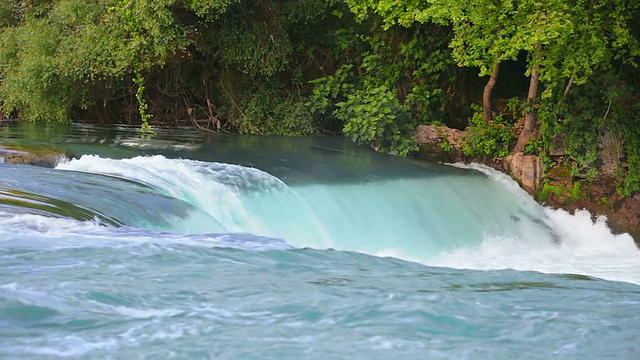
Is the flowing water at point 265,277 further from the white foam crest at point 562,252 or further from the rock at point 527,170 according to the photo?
the rock at point 527,170

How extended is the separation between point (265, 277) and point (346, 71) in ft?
35.8

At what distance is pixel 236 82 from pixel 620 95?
24.8 feet

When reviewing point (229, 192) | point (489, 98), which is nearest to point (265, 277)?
point (229, 192)

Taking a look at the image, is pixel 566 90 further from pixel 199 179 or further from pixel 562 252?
pixel 199 179

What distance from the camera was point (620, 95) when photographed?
12.2 meters

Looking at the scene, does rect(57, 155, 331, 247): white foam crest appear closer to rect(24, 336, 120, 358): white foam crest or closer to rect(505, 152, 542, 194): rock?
rect(505, 152, 542, 194): rock

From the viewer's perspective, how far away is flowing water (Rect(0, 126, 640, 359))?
3873 mm

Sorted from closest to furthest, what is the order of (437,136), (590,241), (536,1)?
(536,1)
(590,241)
(437,136)

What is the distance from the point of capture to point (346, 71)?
15.6 meters

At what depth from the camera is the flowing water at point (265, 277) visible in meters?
3.87

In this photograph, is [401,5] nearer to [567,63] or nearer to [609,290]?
[567,63]

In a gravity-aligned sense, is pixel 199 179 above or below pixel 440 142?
below

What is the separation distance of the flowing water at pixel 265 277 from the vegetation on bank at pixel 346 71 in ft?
8.58

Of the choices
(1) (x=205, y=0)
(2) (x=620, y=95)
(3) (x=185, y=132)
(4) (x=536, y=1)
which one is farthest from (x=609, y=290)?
(3) (x=185, y=132)
